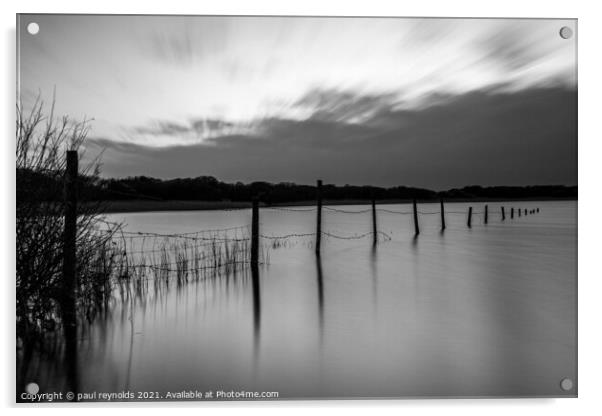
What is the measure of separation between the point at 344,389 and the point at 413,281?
11.7 ft

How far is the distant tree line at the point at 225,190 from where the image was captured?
408 cm

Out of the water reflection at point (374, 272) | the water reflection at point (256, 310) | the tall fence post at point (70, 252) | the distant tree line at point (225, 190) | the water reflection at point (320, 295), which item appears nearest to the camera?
the tall fence post at point (70, 252)

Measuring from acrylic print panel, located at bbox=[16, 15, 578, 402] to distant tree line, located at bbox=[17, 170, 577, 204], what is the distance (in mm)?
37

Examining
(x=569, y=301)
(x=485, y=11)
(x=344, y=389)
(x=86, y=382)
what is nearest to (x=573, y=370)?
(x=569, y=301)

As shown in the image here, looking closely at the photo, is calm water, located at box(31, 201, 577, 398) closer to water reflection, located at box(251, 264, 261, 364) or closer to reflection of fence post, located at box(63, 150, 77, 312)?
water reflection, located at box(251, 264, 261, 364)

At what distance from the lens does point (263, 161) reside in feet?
18.6

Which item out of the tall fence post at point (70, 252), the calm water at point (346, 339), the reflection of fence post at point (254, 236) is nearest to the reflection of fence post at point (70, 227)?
the tall fence post at point (70, 252)

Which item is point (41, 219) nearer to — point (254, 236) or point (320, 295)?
point (320, 295)

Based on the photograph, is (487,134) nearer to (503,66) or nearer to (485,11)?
(503,66)

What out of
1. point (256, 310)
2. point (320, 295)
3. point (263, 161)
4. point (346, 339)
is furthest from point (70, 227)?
point (320, 295)

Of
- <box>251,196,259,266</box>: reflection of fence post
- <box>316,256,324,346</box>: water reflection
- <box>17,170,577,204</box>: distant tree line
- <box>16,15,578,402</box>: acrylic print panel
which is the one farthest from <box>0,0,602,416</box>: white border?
<box>251,196,259,266</box>: reflection of fence post

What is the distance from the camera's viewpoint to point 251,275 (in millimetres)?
6855
